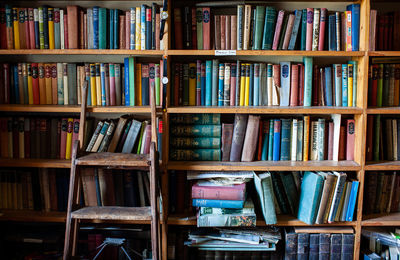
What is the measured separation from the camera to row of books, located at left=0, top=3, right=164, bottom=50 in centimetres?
242

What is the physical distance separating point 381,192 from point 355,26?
3.34 feet

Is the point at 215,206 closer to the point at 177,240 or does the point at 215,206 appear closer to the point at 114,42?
the point at 177,240

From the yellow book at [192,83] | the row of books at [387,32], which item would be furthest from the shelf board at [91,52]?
the row of books at [387,32]

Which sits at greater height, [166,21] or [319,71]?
[166,21]

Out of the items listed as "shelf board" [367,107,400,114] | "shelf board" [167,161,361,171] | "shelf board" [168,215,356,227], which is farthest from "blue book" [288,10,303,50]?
"shelf board" [168,215,356,227]

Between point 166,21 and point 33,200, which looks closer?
point 166,21

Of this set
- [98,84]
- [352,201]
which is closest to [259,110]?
[352,201]

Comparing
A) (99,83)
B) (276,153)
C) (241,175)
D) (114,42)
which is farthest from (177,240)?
(114,42)

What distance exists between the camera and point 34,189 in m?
2.57

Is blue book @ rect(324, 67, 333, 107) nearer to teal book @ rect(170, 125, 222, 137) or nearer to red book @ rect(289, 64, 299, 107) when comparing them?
red book @ rect(289, 64, 299, 107)

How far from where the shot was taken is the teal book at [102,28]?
7.98 ft

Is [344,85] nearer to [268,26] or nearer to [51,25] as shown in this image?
[268,26]

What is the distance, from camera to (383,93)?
8.35 feet

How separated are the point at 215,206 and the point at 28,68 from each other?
140 centimetres
